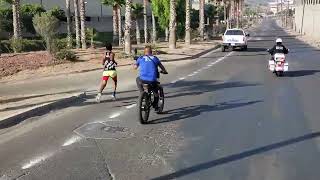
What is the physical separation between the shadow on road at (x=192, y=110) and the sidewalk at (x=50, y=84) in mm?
3094

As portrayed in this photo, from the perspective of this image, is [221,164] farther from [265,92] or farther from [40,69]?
[40,69]

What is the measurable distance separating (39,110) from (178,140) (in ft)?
14.6

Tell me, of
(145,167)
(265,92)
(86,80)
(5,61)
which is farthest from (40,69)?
(145,167)

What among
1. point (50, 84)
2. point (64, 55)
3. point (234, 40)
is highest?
point (234, 40)

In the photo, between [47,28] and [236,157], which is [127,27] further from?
[236,157]

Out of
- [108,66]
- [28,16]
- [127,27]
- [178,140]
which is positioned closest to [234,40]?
[127,27]

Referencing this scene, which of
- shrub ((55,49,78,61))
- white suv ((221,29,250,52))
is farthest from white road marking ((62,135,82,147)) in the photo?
white suv ((221,29,250,52))

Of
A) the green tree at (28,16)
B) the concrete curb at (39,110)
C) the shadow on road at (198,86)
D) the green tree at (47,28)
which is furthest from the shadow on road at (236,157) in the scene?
the green tree at (28,16)

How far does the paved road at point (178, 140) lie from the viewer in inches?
300

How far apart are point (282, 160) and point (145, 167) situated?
203 centimetres

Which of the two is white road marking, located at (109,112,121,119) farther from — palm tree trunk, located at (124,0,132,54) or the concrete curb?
palm tree trunk, located at (124,0,132,54)

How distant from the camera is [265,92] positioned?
16.3 metres

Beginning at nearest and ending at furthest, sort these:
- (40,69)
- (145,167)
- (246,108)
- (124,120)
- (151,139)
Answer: (145,167) < (151,139) < (124,120) < (246,108) < (40,69)

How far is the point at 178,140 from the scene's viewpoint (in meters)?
9.59
